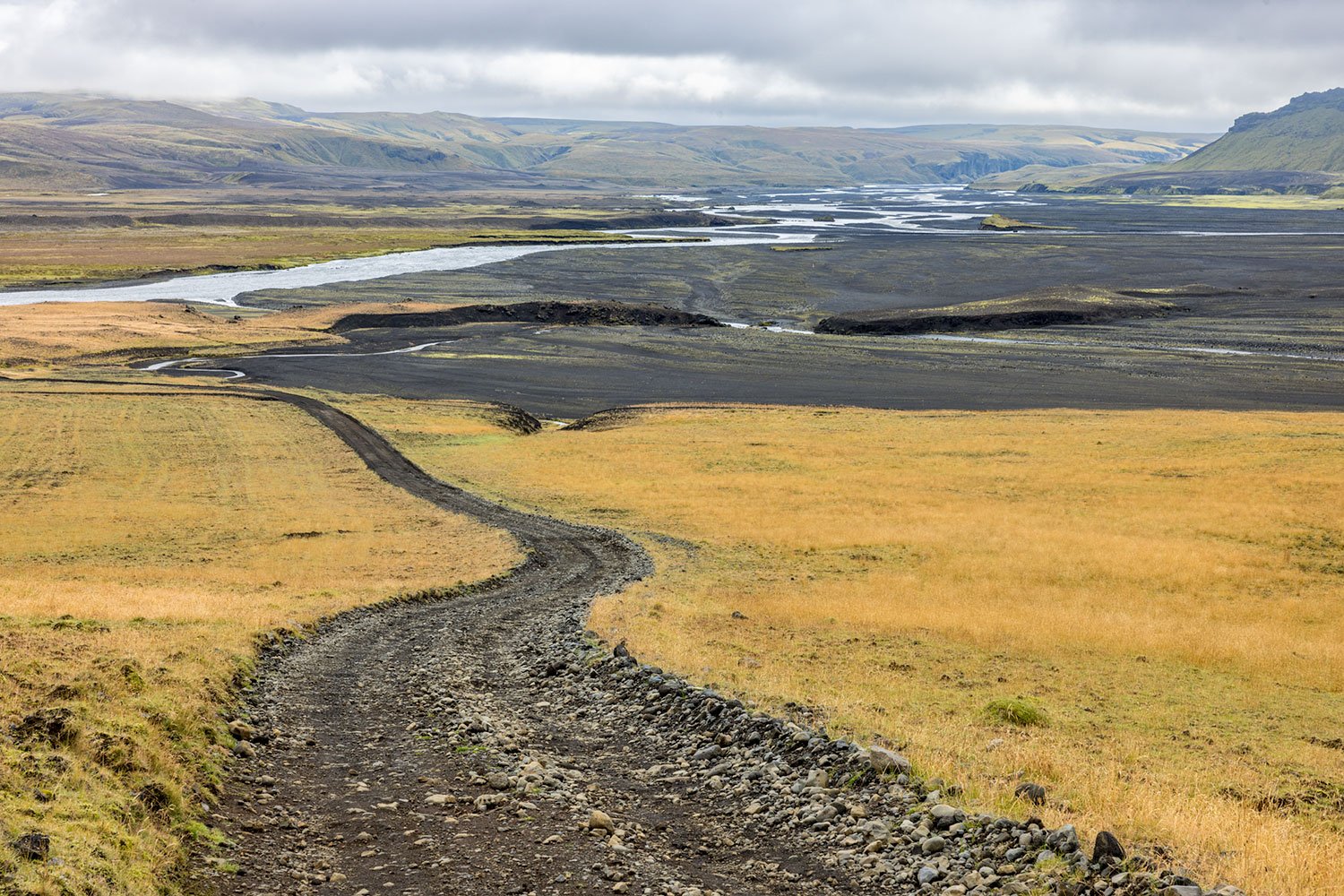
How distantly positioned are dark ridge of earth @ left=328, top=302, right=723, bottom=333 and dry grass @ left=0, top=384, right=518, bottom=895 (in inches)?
1704

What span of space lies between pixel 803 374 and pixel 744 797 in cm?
7432

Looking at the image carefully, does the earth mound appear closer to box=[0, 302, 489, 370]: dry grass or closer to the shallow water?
box=[0, 302, 489, 370]: dry grass

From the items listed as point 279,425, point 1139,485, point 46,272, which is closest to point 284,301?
point 46,272

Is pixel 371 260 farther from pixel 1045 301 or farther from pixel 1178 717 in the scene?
pixel 1178 717

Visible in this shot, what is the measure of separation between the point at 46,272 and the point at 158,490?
395ft

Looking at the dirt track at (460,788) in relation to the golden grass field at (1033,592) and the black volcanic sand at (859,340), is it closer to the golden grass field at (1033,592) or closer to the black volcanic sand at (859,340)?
the golden grass field at (1033,592)

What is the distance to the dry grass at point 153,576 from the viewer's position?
9.70 meters

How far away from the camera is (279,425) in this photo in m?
60.0

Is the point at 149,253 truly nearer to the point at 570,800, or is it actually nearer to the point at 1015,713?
the point at 1015,713

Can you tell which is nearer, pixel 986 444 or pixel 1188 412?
pixel 986 444

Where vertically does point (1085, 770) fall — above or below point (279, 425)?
above

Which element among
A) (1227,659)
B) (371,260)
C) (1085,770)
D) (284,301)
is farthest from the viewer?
(371,260)

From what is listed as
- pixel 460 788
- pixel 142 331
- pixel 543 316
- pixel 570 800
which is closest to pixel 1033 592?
pixel 570 800

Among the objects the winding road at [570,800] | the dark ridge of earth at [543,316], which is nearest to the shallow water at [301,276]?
the dark ridge of earth at [543,316]
